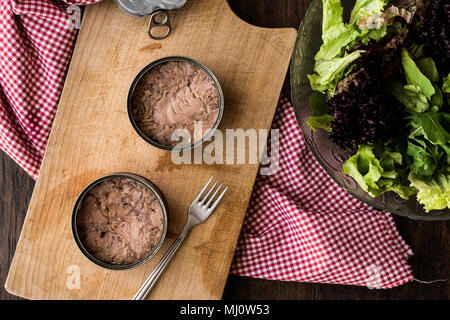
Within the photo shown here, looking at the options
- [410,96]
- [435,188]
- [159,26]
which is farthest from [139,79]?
[435,188]

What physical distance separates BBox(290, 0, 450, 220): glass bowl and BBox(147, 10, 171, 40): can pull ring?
1.79 ft

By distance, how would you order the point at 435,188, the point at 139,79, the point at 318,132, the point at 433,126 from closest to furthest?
the point at 433,126, the point at 435,188, the point at 318,132, the point at 139,79

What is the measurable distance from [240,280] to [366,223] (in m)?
0.58

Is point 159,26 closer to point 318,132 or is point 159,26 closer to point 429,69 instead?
point 318,132

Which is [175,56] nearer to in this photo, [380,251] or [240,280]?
[240,280]

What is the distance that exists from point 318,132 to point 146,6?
809mm

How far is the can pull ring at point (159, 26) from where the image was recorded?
5.57 feet

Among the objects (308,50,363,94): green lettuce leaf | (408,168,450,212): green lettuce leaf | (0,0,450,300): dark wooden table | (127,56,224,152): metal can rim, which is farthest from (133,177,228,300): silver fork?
Result: (408,168,450,212): green lettuce leaf

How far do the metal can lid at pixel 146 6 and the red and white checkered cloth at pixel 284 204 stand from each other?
24 cm

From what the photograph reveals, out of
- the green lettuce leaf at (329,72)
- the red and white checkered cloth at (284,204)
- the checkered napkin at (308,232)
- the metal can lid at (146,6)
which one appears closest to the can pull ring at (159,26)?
the metal can lid at (146,6)

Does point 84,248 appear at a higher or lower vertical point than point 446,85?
lower

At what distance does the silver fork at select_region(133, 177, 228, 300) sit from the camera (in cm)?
170

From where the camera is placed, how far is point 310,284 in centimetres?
194

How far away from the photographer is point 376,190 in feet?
4.20
